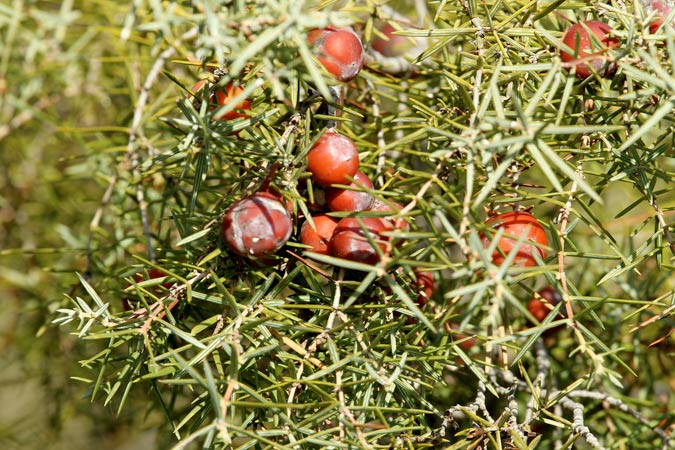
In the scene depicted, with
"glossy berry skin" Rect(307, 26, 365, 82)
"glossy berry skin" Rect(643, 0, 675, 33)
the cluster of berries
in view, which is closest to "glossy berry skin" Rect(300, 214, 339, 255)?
the cluster of berries

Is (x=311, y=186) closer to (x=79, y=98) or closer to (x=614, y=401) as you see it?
(x=614, y=401)

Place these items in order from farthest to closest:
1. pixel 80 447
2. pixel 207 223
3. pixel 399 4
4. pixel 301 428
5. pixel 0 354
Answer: pixel 80 447, pixel 0 354, pixel 399 4, pixel 207 223, pixel 301 428

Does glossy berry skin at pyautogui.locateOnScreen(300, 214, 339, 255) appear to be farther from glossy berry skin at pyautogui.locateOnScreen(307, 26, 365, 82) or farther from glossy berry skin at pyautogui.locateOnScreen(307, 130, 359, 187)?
glossy berry skin at pyautogui.locateOnScreen(307, 26, 365, 82)

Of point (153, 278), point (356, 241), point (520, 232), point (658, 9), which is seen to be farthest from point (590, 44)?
point (153, 278)

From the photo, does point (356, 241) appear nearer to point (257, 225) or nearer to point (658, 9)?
point (257, 225)

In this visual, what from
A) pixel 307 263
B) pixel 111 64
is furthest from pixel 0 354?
pixel 307 263

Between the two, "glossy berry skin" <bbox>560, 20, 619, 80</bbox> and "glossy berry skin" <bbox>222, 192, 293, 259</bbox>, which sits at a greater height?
"glossy berry skin" <bbox>560, 20, 619, 80</bbox>
